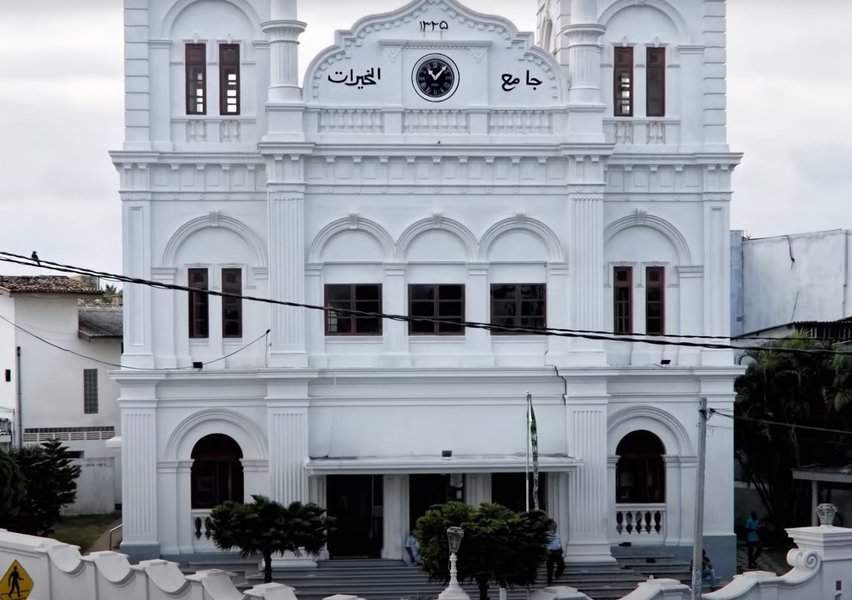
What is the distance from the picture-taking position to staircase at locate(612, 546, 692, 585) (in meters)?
35.3

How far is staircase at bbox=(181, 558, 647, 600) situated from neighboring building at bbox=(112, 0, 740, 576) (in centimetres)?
68

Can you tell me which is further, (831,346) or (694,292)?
(831,346)

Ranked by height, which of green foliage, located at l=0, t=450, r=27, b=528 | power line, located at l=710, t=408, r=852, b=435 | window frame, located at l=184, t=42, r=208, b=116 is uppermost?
window frame, located at l=184, t=42, r=208, b=116

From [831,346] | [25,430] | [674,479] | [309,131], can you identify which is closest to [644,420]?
[674,479]

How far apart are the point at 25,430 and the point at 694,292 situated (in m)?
21.4

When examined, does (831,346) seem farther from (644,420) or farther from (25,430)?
(25,430)

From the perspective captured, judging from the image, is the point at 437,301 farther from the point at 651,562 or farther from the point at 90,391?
the point at 90,391

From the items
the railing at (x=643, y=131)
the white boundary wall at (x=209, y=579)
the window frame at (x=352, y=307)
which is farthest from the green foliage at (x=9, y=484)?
the railing at (x=643, y=131)

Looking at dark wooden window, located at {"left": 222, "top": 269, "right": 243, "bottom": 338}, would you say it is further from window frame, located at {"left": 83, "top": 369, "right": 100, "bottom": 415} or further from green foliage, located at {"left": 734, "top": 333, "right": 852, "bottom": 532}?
window frame, located at {"left": 83, "top": 369, "right": 100, "bottom": 415}

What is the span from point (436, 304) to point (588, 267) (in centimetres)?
334

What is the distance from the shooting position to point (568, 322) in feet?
118

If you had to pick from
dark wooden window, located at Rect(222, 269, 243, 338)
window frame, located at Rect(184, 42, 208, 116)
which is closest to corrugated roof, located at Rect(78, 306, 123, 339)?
dark wooden window, located at Rect(222, 269, 243, 338)

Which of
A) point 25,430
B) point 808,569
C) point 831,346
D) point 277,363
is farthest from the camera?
point 25,430

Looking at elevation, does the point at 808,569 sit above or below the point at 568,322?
below
